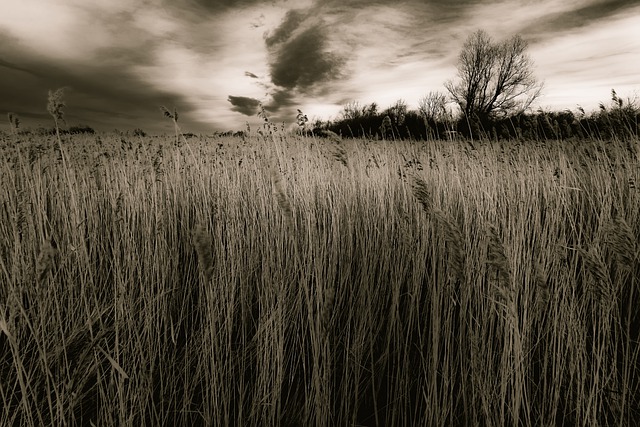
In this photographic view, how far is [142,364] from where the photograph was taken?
1306 mm

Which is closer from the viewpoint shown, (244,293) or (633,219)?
(244,293)

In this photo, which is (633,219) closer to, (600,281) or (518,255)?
(518,255)

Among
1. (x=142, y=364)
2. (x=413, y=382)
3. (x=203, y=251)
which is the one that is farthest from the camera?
(x=413, y=382)

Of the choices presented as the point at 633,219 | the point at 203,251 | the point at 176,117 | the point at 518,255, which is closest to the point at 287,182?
the point at 176,117

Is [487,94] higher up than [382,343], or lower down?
higher up

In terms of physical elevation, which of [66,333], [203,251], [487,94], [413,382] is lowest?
[413,382]

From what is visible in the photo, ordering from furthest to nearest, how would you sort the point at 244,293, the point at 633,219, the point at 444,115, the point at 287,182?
the point at 444,115, the point at 287,182, the point at 633,219, the point at 244,293

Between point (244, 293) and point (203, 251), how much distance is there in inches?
50.1

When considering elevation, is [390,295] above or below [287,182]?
below

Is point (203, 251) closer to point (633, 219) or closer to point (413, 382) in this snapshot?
point (413, 382)

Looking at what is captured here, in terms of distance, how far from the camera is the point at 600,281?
953 millimetres

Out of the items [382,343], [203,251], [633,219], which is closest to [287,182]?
[382,343]

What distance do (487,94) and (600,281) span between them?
93.0 feet

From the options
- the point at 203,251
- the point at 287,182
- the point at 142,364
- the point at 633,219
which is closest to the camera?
the point at 203,251
